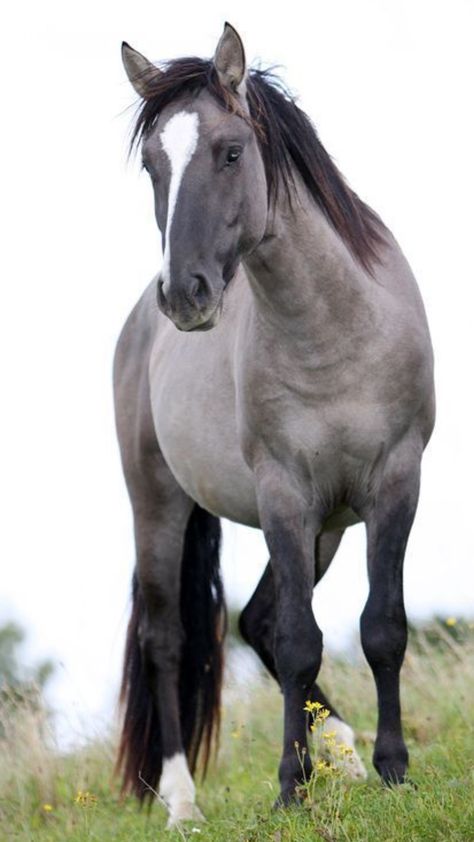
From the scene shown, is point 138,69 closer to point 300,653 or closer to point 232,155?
point 232,155

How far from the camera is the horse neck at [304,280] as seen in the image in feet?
17.6

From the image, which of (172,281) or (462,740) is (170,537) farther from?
(172,281)

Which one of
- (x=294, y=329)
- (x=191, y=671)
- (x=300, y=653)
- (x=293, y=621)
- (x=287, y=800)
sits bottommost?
(x=191, y=671)

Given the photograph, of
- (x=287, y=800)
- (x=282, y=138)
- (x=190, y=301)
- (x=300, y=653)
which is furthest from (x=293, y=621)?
(x=282, y=138)

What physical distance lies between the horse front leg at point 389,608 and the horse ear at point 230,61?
4.99 feet

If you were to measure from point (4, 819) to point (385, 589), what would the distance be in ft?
9.32

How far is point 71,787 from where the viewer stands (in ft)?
25.1

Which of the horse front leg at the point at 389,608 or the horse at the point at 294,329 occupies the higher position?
the horse at the point at 294,329

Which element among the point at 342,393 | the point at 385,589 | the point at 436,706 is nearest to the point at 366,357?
the point at 342,393

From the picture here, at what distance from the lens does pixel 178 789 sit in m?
6.75

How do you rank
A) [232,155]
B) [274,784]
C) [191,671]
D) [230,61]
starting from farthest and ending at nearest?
1. [191,671]
2. [274,784]
3. [230,61]
4. [232,155]

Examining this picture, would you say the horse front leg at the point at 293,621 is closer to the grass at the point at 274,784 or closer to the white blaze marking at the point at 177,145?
the grass at the point at 274,784

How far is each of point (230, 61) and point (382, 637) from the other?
2.14 m

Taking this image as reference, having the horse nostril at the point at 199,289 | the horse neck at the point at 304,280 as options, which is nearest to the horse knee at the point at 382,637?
the horse neck at the point at 304,280
